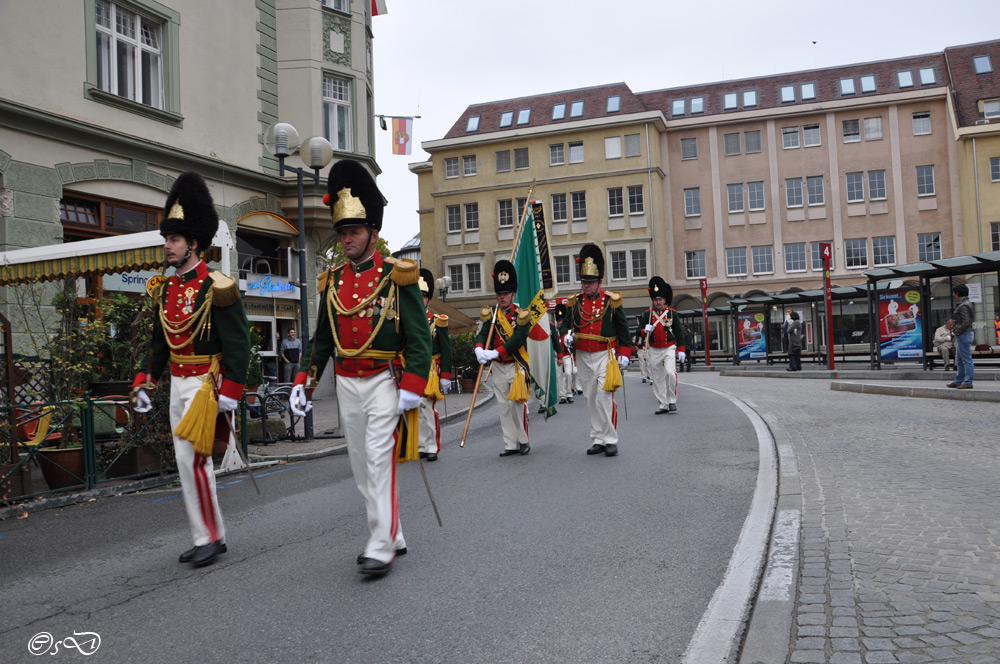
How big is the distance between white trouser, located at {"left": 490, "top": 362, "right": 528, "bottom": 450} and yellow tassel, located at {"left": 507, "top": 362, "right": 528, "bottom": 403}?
157mm

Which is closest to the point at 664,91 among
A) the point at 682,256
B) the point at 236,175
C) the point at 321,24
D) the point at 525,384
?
the point at 682,256

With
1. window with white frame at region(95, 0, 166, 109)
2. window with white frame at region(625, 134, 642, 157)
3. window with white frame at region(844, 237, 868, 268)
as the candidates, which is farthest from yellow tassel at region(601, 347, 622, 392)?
window with white frame at region(844, 237, 868, 268)

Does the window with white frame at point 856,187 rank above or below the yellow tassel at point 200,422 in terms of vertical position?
above

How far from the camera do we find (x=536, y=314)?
11.7 m

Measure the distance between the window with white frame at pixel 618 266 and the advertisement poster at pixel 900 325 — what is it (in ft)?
98.9

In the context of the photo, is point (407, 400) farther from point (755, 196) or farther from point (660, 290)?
point (755, 196)

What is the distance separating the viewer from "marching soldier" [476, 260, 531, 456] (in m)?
10.0

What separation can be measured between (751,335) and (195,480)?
96.4 feet

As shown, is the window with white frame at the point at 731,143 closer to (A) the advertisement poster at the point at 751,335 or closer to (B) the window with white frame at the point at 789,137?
(B) the window with white frame at the point at 789,137

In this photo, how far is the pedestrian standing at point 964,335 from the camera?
15859mm

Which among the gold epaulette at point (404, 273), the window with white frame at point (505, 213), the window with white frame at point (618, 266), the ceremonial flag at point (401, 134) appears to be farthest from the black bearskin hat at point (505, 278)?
the window with white frame at point (505, 213)

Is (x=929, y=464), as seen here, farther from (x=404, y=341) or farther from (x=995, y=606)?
(x=404, y=341)

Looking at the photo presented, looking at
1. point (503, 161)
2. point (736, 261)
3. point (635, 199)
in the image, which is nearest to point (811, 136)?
point (736, 261)

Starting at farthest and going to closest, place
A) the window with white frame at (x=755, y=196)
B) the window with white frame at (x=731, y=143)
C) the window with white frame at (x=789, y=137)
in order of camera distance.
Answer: the window with white frame at (x=731, y=143) < the window with white frame at (x=755, y=196) < the window with white frame at (x=789, y=137)
